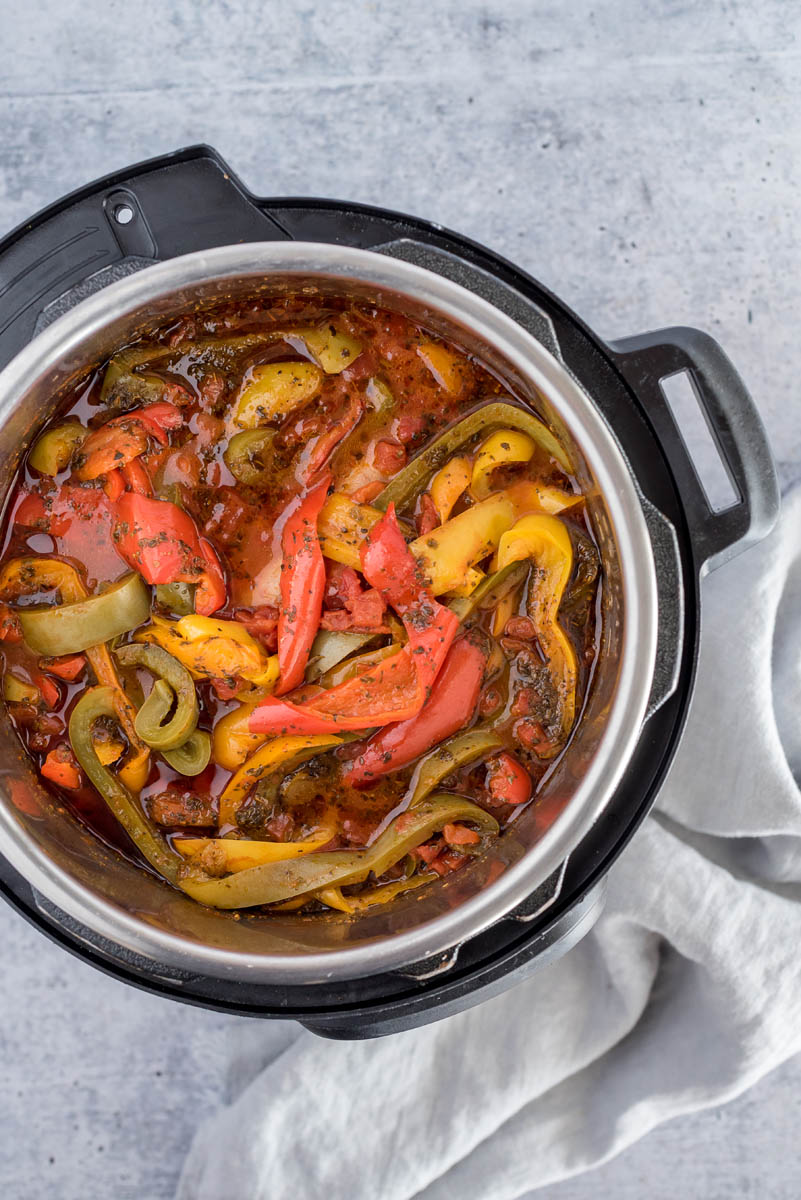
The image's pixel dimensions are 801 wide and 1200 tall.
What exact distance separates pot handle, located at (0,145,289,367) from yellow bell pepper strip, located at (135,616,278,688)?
0.49m

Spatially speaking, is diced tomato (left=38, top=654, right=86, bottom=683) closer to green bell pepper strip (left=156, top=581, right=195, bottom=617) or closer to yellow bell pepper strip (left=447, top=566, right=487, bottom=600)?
green bell pepper strip (left=156, top=581, right=195, bottom=617)

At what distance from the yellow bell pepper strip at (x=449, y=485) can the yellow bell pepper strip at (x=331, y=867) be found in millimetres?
440

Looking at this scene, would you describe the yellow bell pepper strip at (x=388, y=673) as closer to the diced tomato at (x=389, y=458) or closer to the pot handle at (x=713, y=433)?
the diced tomato at (x=389, y=458)

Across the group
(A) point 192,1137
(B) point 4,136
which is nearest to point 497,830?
(A) point 192,1137

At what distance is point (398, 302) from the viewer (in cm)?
156

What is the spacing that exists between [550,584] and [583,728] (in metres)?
0.23

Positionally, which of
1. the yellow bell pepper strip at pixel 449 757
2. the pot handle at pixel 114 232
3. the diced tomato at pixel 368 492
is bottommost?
the yellow bell pepper strip at pixel 449 757

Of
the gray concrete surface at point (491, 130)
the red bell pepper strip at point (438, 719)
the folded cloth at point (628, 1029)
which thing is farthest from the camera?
the gray concrete surface at point (491, 130)

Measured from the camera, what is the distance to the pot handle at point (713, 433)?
1.56 m

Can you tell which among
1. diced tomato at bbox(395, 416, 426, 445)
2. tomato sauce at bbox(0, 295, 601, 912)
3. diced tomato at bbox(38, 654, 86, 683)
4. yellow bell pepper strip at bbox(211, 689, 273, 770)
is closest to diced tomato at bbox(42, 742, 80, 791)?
tomato sauce at bbox(0, 295, 601, 912)

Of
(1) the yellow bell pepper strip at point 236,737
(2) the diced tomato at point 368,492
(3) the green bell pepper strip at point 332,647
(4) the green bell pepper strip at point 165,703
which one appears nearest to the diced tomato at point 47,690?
(4) the green bell pepper strip at point 165,703

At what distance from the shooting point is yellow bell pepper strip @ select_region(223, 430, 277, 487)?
1573 millimetres

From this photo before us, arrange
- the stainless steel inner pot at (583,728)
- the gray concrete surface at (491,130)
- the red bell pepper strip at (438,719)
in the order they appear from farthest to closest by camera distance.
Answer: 1. the gray concrete surface at (491,130)
2. the red bell pepper strip at (438,719)
3. the stainless steel inner pot at (583,728)

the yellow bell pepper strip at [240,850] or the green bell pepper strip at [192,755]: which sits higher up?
the green bell pepper strip at [192,755]
